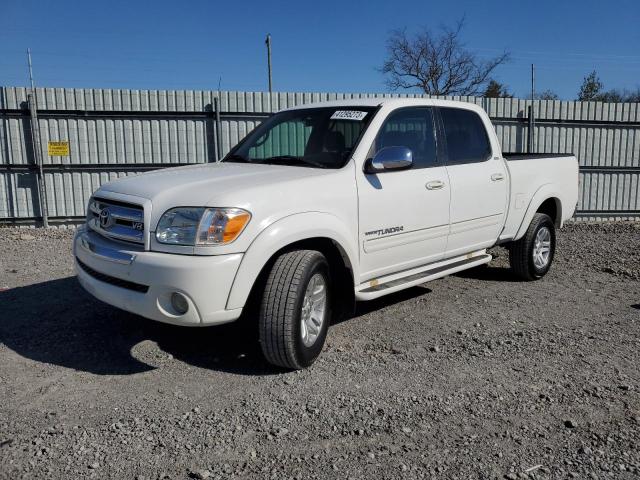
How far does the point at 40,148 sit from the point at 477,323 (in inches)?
350

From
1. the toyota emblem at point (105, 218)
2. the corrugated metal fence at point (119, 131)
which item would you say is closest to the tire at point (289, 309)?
the toyota emblem at point (105, 218)

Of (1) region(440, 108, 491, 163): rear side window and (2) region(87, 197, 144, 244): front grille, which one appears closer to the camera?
(2) region(87, 197, 144, 244): front grille

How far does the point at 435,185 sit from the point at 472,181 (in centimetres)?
63

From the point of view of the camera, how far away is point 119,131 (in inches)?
438

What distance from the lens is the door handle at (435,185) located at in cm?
493

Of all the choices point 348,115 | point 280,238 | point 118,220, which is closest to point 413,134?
point 348,115

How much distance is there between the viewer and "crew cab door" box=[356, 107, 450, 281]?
4441mm

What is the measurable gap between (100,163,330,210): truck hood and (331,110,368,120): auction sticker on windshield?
2.28 feet

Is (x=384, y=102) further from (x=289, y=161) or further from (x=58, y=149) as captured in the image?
(x=58, y=149)

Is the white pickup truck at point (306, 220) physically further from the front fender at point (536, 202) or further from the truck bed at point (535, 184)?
the front fender at point (536, 202)

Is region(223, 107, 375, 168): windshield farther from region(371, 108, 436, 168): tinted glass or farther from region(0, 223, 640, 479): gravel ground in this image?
region(0, 223, 640, 479): gravel ground

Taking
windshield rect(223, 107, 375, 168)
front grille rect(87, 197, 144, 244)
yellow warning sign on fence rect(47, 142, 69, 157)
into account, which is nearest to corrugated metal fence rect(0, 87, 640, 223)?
yellow warning sign on fence rect(47, 142, 69, 157)

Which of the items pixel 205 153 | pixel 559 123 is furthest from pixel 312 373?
pixel 559 123

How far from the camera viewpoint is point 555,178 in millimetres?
6754
